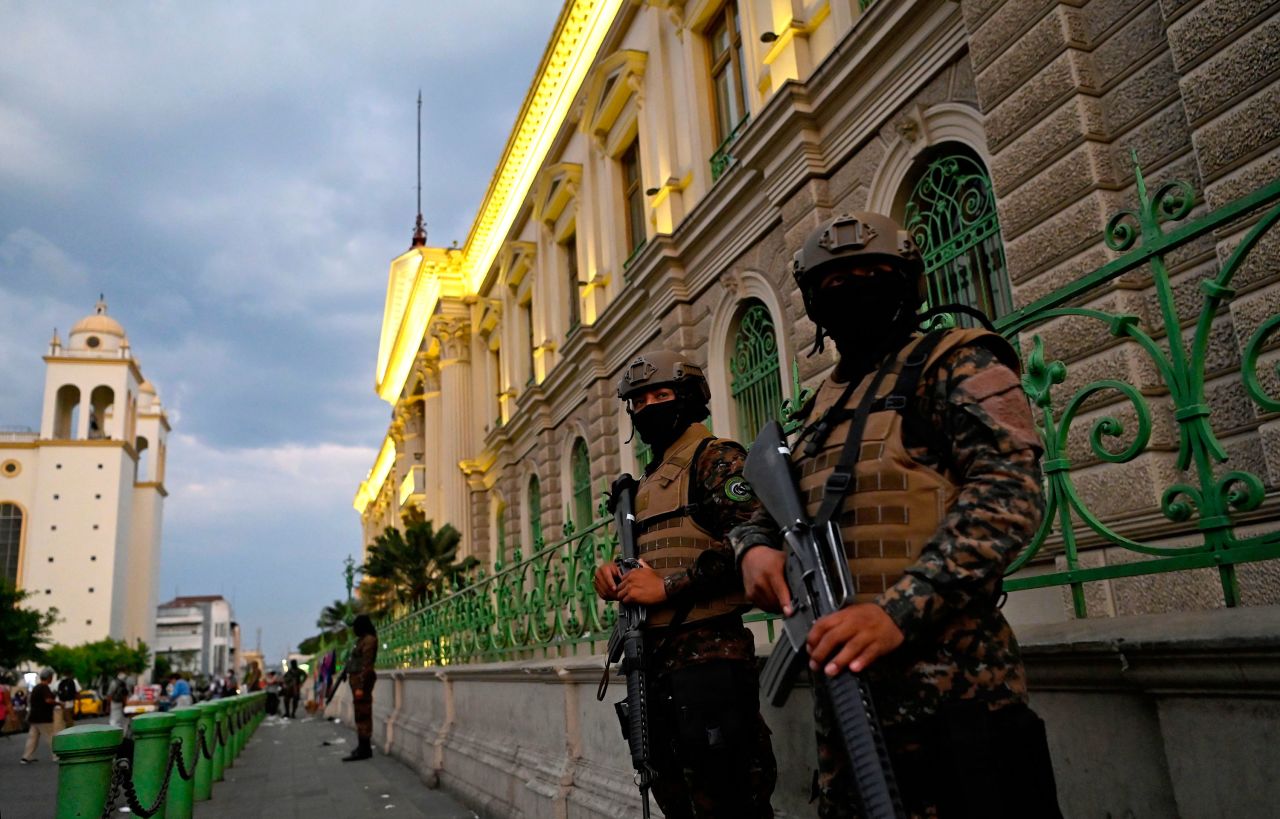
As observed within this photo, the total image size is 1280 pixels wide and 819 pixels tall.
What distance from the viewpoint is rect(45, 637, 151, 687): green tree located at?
6479cm

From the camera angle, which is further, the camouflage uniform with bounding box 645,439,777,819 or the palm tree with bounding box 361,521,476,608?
the palm tree with bounding box 361,521,476,608

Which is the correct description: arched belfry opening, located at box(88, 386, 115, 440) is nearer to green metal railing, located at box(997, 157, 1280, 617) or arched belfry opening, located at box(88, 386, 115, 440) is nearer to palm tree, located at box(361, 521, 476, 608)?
palm tree, located at box(361, 521, 476, 608)

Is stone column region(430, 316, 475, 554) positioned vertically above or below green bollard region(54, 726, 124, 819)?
above

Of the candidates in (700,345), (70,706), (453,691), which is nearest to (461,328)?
(70,706)

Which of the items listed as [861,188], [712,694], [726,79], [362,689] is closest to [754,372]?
[861,188]

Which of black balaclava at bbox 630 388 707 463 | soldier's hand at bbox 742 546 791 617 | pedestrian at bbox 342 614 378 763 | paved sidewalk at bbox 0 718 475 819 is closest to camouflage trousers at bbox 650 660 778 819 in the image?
black balaclava at bbox 630 388 707 463

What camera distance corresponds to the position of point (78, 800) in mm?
4383

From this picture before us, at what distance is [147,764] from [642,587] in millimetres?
4977

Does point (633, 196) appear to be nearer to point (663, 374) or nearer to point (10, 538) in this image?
point (663, 374)

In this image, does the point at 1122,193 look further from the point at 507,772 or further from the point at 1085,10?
the point at 507,772

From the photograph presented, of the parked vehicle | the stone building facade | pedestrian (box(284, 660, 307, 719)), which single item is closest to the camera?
the stone building facade

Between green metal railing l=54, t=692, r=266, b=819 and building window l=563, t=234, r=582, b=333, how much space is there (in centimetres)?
1002

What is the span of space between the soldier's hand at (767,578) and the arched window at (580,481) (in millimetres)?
15634

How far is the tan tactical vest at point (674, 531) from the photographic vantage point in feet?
10.5
